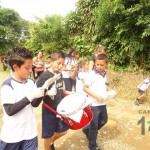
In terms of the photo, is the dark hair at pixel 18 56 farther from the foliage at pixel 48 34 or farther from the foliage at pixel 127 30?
the foliage at pixel 48 34

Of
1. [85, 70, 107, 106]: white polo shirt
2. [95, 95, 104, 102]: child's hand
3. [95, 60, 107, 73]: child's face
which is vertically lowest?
[95, 95, 104, 102]: child's hand

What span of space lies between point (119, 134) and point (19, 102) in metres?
3.09

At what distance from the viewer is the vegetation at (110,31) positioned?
337 inches

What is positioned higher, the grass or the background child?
the background child

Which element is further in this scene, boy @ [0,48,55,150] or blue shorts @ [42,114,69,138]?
blue shorts @ [42,114,69,138]

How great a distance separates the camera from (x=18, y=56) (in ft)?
7.84

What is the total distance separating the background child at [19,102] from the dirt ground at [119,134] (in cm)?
173

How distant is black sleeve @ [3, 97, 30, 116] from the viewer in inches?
91.4

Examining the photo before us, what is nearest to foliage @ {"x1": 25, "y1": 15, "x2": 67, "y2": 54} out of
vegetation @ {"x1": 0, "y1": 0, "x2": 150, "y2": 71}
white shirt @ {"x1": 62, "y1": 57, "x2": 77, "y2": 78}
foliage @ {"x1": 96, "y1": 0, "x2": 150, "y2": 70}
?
vegetation @ {"x1": 0, "y1": 0, "x2": 150, "y2": 71}

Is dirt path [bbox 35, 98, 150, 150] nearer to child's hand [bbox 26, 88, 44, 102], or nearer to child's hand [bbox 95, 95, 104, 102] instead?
child's hand [bbox 95, 95, 104, 102]

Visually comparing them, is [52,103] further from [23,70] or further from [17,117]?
[23,70]

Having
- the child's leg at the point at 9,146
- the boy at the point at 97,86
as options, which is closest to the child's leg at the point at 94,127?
the boy at the point at 97,86

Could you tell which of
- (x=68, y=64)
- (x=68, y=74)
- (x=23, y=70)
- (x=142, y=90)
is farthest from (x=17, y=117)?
(x=142, y=90)

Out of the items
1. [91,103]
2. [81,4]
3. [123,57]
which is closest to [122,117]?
[91,103]
